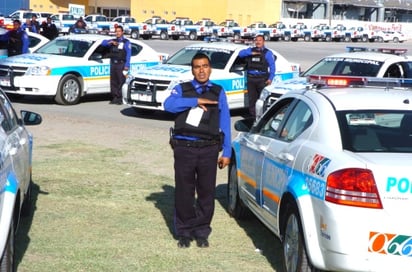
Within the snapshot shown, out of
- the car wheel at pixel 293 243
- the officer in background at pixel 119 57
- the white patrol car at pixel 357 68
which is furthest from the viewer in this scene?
the officer in background at pixel 119 57

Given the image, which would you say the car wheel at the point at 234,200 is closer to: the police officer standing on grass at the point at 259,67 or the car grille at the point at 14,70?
the police officer standing on grass at the point at 259,67

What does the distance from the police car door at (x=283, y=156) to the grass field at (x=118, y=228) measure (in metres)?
0.56

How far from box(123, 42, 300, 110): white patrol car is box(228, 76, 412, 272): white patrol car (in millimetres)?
7855

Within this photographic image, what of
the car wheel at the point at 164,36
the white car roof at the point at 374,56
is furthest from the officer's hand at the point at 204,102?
the car wheel at the point at 164,36

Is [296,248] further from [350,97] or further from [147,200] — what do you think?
[147,200]

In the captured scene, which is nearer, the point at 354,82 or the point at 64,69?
the point at 354,82

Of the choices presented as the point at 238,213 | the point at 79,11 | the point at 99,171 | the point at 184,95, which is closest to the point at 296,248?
the point at 184,95

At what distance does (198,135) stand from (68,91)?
10.6 m

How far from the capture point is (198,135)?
6008 millimetres

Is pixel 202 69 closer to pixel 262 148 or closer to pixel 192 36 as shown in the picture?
pixel 262 148

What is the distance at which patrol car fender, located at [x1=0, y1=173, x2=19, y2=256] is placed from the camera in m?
4.54

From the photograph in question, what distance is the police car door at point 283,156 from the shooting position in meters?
5.38

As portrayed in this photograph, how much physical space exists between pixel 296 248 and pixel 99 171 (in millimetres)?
4767

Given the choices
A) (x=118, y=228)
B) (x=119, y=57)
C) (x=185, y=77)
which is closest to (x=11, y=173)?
(x=118, y=228)
